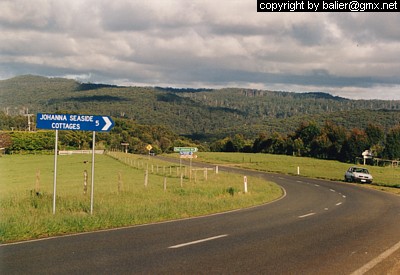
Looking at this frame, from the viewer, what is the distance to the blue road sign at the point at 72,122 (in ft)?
50.4

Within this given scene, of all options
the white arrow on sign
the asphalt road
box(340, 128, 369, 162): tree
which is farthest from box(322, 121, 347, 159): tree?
the white arrow on sign

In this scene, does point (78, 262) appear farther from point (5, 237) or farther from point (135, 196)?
point (135, 196)

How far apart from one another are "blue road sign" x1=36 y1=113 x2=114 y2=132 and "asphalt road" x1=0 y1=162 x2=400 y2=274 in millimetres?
3745

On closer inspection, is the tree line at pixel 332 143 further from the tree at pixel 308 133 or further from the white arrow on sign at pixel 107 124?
the white arrow on sign at pixel 107 124

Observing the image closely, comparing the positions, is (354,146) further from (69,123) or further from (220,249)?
(220,249)

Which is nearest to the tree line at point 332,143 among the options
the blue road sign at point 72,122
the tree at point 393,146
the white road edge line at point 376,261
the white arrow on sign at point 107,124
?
the tree at point 393,146

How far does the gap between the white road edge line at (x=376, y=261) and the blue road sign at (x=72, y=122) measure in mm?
9401

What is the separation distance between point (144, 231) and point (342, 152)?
4550 inches

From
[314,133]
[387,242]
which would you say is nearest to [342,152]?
[314,133]

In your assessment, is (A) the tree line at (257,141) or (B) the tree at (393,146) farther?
(B) the tree at (393,146)

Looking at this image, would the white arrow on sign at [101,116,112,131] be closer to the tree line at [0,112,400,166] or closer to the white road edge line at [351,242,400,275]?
the white road edge line at [351,242,400,275]

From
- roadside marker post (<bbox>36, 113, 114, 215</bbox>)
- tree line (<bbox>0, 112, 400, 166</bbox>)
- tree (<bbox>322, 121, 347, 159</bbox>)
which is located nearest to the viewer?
roadside marker post (<bbox>36, 113, 114, 215</bbox>)

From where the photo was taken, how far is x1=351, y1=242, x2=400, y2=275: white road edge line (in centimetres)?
900

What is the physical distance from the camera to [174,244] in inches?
449
